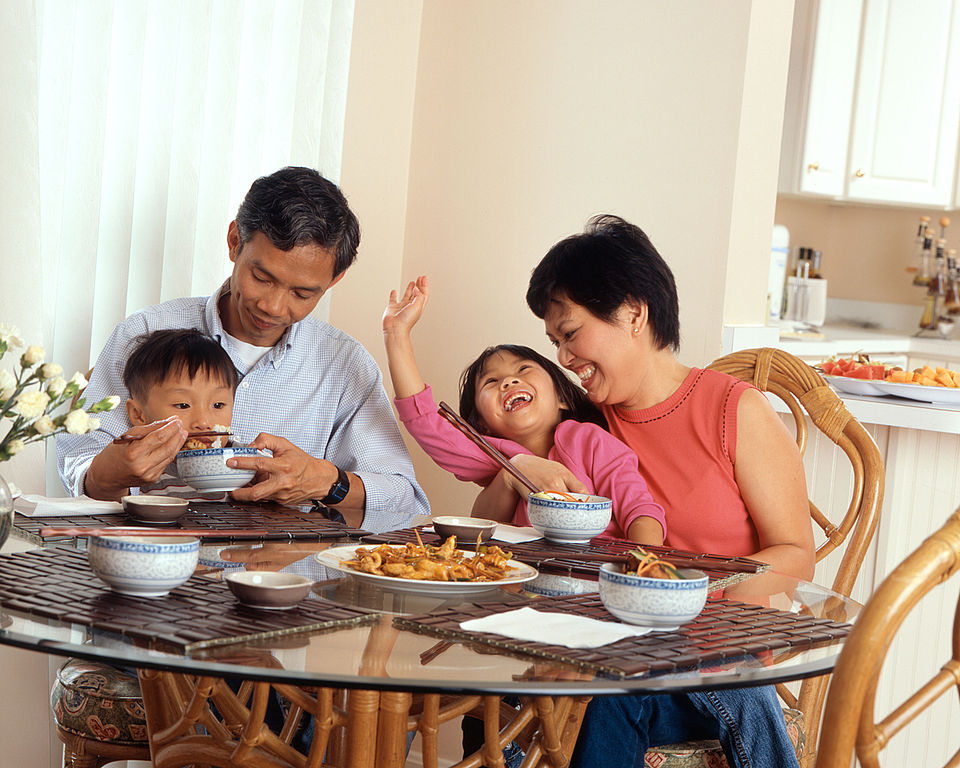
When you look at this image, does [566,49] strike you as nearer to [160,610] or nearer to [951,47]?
[160,610]

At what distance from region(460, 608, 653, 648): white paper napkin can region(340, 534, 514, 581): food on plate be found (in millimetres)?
130

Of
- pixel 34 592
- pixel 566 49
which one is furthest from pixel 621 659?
pixel 566 49

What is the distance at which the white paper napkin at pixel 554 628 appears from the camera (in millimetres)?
1070

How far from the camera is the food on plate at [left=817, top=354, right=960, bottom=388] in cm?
254

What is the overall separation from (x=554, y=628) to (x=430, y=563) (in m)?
0.22

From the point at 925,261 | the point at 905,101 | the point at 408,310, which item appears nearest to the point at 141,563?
the point at 408,310

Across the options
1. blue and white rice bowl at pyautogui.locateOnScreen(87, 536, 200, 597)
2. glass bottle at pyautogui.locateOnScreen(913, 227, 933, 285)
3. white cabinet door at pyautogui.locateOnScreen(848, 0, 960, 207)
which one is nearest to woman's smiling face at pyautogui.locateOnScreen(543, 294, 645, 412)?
blue and white rice bowl at pyautogui.locateOnScreen(87, 536, 200, 597)

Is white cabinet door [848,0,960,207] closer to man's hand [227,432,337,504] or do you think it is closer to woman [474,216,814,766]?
Answer: woman [474,216,814,766]

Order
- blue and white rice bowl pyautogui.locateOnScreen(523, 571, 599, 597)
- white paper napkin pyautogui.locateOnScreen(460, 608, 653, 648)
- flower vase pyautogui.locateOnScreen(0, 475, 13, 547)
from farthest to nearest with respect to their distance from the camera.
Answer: blue and white rice bowl pyautogui.locateOnScreen(523, 571, 599, 597)
flower vase pyautogui.locateOnScreen(0, 475, 13, 547)
white paper napkin pyautogui.locateOnScreen(460, 608, 653, 648)

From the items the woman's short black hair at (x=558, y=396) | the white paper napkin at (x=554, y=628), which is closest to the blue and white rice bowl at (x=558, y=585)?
the white paper napkin at (x=554, y=628)

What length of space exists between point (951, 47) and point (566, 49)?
2386mm

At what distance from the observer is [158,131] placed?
2.22 m

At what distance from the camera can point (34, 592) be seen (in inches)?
44.1

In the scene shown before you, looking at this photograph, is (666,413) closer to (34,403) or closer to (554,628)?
(554,628)
